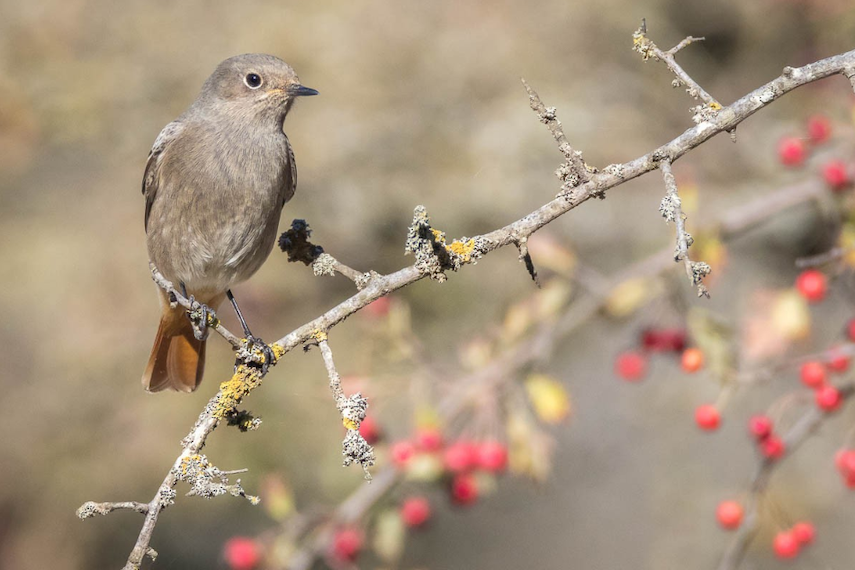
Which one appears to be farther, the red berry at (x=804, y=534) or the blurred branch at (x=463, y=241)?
the red berry at (x=804, y=534)

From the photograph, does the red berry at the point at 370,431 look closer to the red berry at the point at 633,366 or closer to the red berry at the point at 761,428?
the red berry at the point at 633,366

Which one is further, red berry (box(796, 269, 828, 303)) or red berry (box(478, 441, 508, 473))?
red berry (box(478, 441, 508, 473))

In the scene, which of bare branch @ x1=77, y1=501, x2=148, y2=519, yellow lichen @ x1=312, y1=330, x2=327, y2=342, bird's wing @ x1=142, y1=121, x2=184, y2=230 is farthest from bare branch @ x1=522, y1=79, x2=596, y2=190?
bird's wing @ x1=142, y1=121, x2=184, y2=230

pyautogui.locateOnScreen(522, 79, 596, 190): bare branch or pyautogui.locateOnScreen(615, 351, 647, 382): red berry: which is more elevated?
pyautogui.locateOnScreen(615, 351, 647, 382): red berry

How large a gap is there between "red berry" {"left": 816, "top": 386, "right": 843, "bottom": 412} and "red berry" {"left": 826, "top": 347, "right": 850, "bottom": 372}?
3.9 inches

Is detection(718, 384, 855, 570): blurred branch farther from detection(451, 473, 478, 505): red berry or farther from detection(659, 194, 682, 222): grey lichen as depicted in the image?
detection(659, 194, 682, 222): grey lichen

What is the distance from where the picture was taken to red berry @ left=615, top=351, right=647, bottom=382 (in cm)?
377

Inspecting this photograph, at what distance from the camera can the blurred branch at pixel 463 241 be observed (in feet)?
6.53

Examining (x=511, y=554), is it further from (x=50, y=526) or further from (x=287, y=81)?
(x=287, y=81)

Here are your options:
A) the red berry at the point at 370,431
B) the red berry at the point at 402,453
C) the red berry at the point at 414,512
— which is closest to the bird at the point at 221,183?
the red berry at the point at 370,431

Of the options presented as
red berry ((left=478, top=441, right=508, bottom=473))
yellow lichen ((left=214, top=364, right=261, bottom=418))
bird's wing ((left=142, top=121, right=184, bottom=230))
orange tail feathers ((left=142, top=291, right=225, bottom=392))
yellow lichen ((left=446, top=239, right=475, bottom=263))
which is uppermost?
bird's wing ((left=142, top=121, right=184, bottom=230))

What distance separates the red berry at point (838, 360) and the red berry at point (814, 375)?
41 millimetres

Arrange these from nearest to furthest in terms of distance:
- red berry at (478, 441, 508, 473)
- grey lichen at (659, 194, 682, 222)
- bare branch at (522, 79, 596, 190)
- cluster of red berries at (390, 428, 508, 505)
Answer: grey lichen at (659, 194, 682, 222) → bare branch at (522, 79, 596, 190) → cluster of red berries at (390, 428, 508, 505) → red berry at (478, 441, 508, 473)

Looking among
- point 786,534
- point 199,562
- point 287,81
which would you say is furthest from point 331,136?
point 199,562
